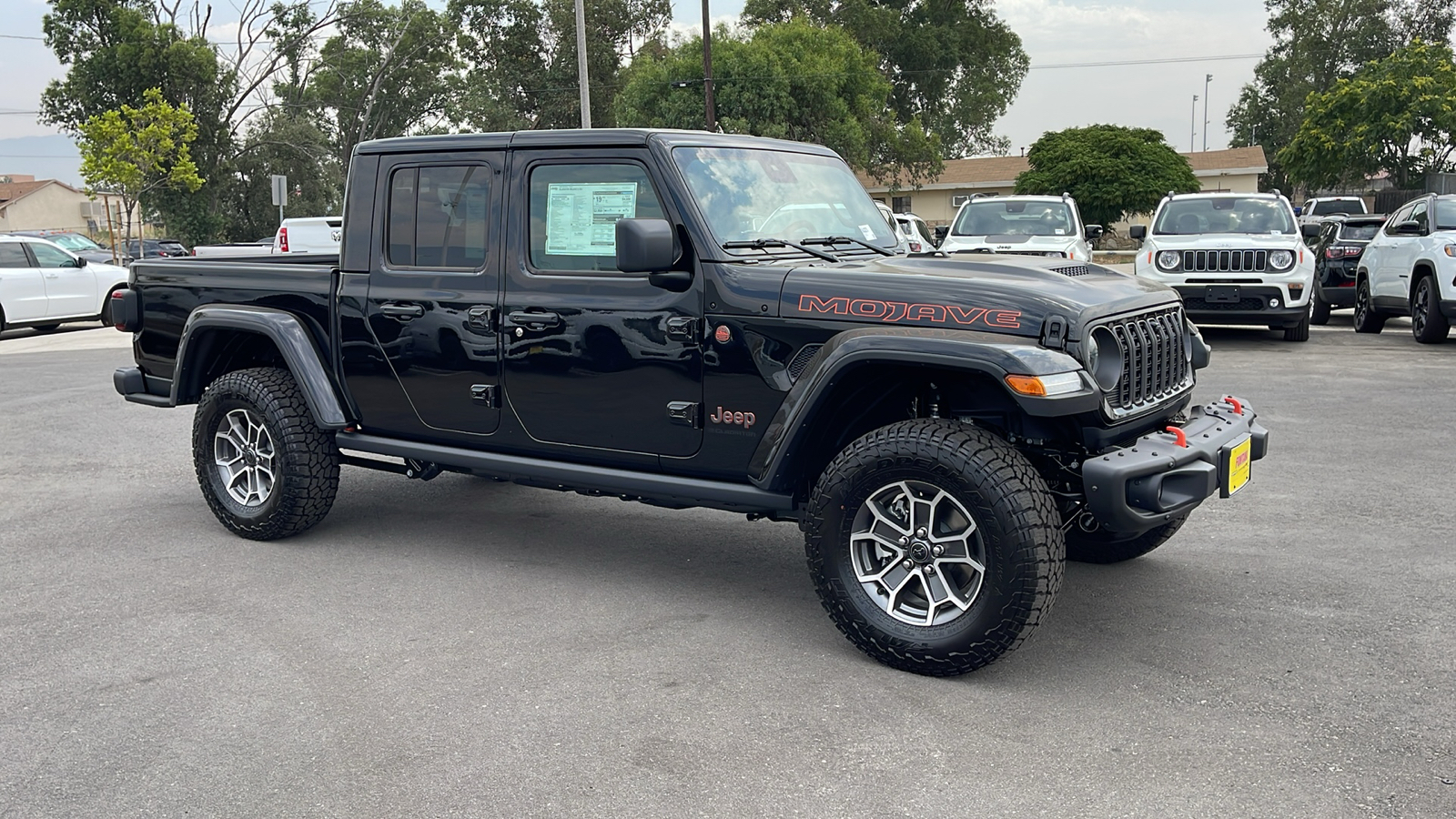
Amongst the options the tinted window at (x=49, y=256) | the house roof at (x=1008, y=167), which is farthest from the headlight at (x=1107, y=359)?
the house roof at (x=1008, y=167)

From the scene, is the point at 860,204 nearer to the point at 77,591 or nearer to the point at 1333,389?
the point at 77,591

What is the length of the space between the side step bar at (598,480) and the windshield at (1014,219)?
1136 centimetres

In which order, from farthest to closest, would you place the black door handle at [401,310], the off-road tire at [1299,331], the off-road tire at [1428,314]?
1. the off-road tire at [1299,331]
2. the off-road tire at [1428,314]
3. the black door handle at [401,310]

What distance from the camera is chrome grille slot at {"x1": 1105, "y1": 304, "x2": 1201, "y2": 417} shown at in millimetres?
4273

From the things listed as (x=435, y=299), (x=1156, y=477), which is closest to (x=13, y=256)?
(x=435, y=299)

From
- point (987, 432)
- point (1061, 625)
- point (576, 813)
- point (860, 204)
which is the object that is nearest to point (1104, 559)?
point (1061, 625)

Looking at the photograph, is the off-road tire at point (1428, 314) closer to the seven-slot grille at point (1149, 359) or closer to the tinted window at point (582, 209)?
the seven-slot grille at point (1149, 359)

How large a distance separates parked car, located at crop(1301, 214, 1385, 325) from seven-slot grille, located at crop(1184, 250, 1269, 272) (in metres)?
3.75

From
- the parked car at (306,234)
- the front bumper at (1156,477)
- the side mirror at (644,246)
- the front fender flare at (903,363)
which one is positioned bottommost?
the front bumper at (1156,477)

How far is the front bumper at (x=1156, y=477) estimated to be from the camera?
3910mm

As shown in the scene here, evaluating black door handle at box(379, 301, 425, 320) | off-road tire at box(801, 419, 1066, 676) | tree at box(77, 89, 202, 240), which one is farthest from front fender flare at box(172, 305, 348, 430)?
tree at box(77, 89, 202, 240)

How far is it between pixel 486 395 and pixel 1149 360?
272cm

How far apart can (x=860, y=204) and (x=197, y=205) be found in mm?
51420

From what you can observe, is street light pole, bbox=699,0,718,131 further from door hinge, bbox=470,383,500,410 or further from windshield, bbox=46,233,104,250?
door hinge, bbox=470,383,500,410
